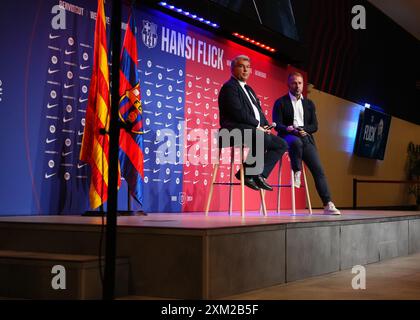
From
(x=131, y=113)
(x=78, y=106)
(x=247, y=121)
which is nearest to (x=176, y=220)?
(x=131, y=113)

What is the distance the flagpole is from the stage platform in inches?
32.2

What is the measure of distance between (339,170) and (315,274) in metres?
6.35

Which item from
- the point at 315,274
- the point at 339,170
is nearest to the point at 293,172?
the point at 315,274

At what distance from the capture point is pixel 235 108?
5.06 metres

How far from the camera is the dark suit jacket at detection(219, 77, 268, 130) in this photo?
507 cm

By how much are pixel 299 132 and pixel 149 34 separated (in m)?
1.67

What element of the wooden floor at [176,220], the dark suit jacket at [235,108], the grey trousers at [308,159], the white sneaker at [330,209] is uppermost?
the dark suit jacket at [235,108]

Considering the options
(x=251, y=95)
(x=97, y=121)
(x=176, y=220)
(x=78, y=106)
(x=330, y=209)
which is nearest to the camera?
(x=176, y=220)

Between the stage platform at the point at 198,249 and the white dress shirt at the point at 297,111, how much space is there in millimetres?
1441

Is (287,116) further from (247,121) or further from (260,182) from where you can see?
(260,182)

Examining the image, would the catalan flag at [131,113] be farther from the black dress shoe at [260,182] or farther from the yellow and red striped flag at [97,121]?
the black dress shoe at [260,182]

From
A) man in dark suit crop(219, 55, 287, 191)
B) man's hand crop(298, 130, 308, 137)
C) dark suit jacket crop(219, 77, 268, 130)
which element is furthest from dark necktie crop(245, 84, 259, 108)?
man's hand crop(298, 130, 308, 137)

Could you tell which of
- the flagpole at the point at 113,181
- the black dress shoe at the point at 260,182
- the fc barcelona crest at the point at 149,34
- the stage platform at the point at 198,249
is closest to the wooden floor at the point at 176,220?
the stage platform at the point at 198,249

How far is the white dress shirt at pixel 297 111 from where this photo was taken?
18.6 ft
